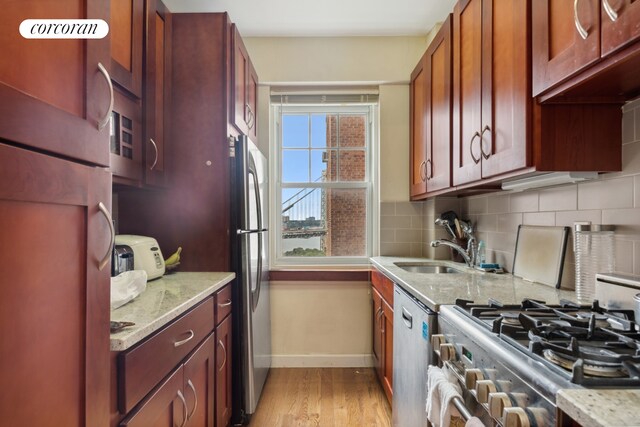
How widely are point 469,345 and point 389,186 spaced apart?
1.94 meters

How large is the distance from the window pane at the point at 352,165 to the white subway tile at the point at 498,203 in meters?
1.11

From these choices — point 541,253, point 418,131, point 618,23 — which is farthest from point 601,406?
point 418,131

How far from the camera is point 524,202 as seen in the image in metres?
1.75

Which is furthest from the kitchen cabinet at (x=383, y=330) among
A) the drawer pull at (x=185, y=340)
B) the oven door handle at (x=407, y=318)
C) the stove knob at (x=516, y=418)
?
the stove knob at (x=516, y=418)

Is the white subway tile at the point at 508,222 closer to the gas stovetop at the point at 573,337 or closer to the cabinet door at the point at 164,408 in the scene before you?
the gas stovetop at the point at 573,337

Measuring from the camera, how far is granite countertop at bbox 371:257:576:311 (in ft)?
4.28

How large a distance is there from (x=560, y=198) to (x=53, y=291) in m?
1.74

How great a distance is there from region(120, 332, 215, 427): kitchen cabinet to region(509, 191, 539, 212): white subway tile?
1.62m

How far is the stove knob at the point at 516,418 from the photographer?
667 millimetres

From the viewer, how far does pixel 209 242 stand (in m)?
1.93

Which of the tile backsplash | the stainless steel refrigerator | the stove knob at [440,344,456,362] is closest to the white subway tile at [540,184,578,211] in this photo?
the tile backsplash

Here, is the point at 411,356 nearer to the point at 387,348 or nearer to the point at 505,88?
the point at 387,348

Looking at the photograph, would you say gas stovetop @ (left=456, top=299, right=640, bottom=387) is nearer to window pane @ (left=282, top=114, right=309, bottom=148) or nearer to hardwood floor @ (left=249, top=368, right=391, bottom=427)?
hardwood floor @ (left=249, top=368, right=391, bottom=427)

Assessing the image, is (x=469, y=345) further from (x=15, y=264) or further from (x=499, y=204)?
(x=499, y=204)
